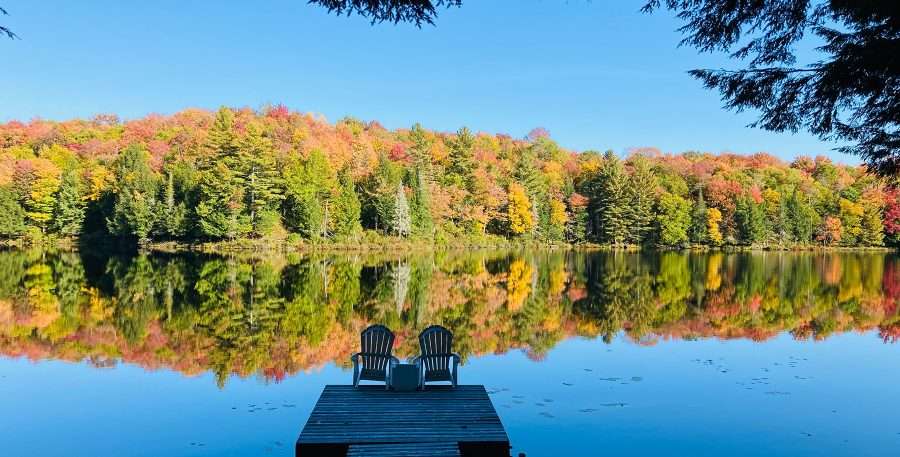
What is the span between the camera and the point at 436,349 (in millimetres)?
8719

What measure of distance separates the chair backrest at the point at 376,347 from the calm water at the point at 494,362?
1169 millimetres

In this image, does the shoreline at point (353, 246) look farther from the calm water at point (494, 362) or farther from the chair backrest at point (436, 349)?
the chair backrest at point (436, 349)

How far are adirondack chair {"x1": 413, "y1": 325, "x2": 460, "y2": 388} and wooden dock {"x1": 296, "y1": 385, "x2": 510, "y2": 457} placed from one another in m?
0.42

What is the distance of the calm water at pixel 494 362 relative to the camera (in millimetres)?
7910

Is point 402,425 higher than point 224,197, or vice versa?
point 224,197

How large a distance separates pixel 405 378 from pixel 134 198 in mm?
51833

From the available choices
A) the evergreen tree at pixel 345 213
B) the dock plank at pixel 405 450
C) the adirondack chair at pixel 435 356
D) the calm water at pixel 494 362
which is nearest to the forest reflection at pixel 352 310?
the calm water at pixel 494 362

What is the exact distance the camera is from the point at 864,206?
2773 inches

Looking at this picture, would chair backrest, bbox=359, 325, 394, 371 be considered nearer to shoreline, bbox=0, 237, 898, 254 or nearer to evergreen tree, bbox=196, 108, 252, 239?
shoreline, bbox=0, 237, 898, 254

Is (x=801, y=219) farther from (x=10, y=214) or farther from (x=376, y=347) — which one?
(x=10, y=214)

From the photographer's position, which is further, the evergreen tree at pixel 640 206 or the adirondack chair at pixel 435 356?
the evergreen tree at pixel 640 206

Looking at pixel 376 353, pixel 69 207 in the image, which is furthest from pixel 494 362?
pixel 69 207

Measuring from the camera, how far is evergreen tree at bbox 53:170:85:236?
55.4 metres

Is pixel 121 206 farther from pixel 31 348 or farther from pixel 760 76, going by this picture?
pixel 760 76
